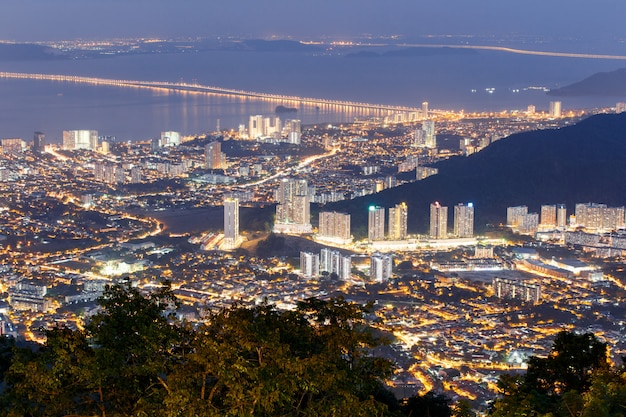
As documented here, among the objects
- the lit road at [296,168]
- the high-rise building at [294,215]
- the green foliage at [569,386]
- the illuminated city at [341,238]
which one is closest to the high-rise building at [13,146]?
the illuminated city at [341,238]

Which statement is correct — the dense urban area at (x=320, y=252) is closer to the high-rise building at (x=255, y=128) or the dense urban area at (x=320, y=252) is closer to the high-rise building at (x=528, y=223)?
the high-rise building at (x=528, y=223)

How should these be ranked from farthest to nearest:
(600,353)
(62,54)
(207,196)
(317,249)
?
1. (62,54)
2. (207,196)
3. (317,249)
4. (600,353)

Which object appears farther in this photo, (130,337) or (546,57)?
(546,57)

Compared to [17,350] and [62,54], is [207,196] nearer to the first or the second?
[17,350]

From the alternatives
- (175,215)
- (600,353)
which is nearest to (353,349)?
(600,353)

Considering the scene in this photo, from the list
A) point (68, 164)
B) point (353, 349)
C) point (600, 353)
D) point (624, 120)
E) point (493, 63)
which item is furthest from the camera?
point (493, 63)

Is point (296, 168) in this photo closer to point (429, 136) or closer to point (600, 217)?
point (429, 136)
